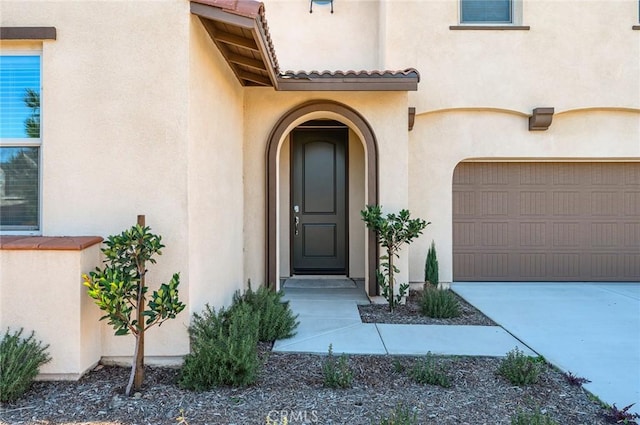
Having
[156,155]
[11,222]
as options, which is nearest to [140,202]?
[156,155]

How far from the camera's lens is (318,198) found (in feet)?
27.7

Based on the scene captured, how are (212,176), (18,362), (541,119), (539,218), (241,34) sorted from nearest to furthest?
(18,362), (241,34), (212,176), (541,119), (539,218)

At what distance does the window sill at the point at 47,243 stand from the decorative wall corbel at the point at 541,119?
745 cm

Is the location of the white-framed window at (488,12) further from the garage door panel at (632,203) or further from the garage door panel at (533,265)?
the garage door panel at (533,265)

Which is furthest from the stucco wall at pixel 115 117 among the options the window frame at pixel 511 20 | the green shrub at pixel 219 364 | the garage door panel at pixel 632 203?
the garage door panel at pixel 632 203

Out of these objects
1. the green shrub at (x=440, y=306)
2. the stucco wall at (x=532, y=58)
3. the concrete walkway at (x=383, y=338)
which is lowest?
the concrete walkway at (x=383, y=338)

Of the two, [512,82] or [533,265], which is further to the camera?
[533,265]

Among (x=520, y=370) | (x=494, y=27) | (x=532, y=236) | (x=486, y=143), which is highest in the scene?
(x=494, y=27)

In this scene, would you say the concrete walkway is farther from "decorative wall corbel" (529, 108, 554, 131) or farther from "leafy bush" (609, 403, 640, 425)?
"decorative wall corbel" (529, 108, 554, 131)

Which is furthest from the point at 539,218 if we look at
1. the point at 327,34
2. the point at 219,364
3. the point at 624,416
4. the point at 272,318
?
the point at 219,364

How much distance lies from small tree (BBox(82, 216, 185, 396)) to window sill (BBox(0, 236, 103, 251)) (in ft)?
0.92

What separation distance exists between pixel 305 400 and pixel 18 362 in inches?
91.0

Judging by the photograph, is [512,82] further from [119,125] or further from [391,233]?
[119,125]

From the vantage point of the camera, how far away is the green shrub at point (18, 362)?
3.17m
